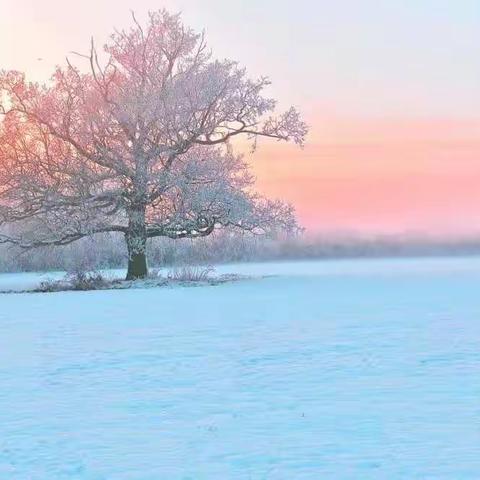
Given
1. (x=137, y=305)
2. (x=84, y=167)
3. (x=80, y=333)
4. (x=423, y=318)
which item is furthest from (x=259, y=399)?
(x=84, y=167)

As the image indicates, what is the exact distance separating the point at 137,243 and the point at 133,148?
12.1 feet

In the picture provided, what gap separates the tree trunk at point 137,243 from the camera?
111 ft

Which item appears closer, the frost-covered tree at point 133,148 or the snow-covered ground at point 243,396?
the snow-covered ground at point 243,396

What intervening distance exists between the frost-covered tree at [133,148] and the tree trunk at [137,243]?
0.13 ft

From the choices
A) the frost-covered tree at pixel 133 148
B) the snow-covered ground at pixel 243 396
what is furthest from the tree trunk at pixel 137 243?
the snow-covered ground at pixel 243 396

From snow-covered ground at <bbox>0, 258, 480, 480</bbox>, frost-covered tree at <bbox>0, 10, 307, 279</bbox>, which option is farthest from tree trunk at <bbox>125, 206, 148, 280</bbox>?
snow-covered ground at <bbox>0, 258, 480, 480</bbox>

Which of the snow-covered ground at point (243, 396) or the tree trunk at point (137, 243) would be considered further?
the tree trunk at point (137, 243)

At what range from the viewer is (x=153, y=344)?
14.3m

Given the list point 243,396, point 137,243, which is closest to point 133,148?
point 137,243

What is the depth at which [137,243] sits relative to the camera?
33.7 m

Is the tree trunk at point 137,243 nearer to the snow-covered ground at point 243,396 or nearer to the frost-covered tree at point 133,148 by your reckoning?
the frost-covered tree at point 133,148

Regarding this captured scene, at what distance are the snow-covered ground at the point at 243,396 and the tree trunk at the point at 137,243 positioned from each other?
14.5m

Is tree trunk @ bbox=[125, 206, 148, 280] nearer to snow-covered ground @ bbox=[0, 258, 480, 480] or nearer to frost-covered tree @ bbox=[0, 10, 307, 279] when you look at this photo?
frost-covered tree @ bbox=[0, 10, 307, 279]

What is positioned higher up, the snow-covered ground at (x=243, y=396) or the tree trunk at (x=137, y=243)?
the tree trunk at (x=137, y=243)
